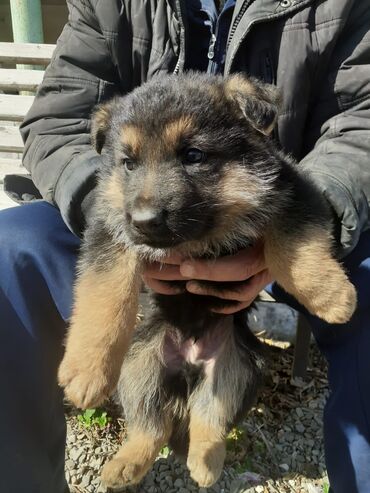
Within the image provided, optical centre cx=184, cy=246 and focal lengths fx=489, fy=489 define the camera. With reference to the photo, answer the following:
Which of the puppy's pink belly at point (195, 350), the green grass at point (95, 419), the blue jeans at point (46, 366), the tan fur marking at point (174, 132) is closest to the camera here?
the tan fur marking at point (174, 132)

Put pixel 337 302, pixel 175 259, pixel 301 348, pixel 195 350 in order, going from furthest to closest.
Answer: pixel 301 348
pixel 195 350
pixel 175 259
pixel 337 302

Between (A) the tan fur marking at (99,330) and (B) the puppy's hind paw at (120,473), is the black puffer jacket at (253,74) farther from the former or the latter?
(B) the puppy's hind paw at (120,473)

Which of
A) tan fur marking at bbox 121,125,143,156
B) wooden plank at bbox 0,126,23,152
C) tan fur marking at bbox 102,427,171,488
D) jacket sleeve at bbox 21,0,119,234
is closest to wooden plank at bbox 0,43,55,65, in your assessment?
wooden plank at bbox 0,126,23,152

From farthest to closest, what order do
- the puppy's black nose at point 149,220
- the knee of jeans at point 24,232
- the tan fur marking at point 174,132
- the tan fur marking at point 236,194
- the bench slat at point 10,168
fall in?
the bench slat at point 10,168
the knee of jeans at point 24,232
the tan fur marking at point 236,194
the tan fur marking at point 174,132
the puppy's black nose at point 149,220

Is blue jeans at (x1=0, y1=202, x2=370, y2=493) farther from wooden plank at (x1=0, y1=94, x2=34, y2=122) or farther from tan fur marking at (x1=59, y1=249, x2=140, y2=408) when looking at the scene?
wooden plank at (x1=0, y1=94, x2=34, y2=122)

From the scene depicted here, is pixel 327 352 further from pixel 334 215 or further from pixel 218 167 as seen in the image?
pixel 218 167

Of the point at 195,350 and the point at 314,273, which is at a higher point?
the point at 314,273

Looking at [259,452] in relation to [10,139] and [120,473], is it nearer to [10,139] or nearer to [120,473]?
[120,473]

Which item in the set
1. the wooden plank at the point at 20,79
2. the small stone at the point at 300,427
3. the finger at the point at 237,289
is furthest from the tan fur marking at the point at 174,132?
the wooden plank at the point at 20,79

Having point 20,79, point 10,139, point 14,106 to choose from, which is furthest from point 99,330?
point 20,79

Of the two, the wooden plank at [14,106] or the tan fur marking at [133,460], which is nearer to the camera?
the tan fur marking at [133,460]
